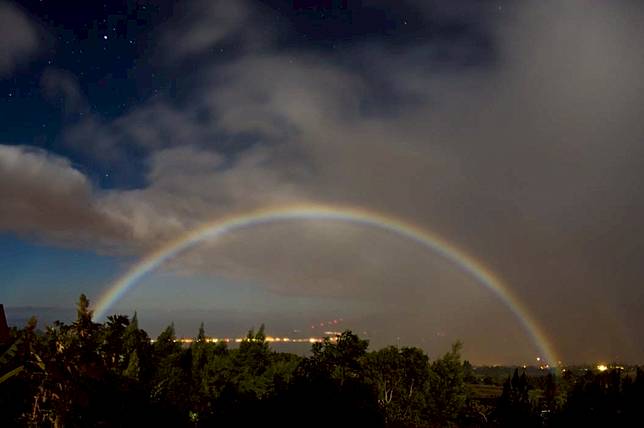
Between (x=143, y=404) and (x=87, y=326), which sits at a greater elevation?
(x=87, y=326)

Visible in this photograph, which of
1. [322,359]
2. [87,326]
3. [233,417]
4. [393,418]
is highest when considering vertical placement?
[87,326]

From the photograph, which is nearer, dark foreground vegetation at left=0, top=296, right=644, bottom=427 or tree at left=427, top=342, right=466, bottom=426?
dark foreground vegetation at left=0, top=296, right=644, bottom=427

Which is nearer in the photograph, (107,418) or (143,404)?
(107,418)

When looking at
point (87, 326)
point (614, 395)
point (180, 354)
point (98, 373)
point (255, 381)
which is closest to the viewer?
point (98, 373)

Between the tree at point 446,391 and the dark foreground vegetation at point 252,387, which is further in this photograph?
the tree at point 446,391

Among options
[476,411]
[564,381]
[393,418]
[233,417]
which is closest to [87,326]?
[233,417]

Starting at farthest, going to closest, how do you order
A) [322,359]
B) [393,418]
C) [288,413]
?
[393,418] < [322,359] < [288,413]

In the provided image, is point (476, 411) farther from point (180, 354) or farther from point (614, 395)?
point (180, 354)
